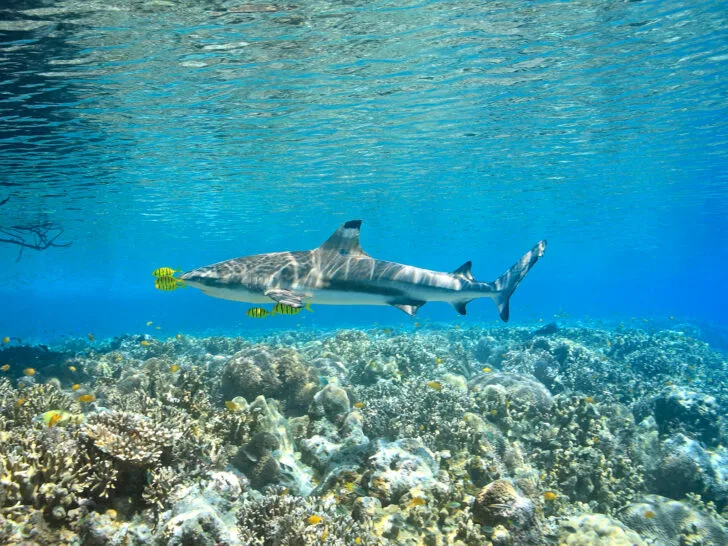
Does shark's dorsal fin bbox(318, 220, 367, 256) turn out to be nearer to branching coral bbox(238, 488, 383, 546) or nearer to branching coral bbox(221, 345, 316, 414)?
branching coral bbox(221, 345, 316, 414)

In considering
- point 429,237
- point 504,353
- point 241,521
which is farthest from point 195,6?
point 429,237

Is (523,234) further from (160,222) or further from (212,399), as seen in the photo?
(212,399)

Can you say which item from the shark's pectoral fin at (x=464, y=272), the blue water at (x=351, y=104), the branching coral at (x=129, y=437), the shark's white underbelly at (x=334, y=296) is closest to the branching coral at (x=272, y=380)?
the shark's white underbelly at (x=334, y=296)

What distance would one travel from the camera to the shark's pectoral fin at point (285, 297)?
21.2 ft

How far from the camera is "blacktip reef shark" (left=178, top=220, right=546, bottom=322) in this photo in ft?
23.3

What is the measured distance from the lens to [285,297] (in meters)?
6.70

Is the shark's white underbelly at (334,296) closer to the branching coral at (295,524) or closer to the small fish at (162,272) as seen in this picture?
the small fish at (162,272)

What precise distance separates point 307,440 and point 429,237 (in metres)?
60.6

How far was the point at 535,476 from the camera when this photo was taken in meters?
7.24

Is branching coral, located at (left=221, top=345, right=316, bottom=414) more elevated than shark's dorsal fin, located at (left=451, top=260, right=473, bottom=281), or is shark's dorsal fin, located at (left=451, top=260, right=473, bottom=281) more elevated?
shark's dorsal fin, located at (left=451, top=260, right=473, bottom=281)

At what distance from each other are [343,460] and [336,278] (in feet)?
9.71

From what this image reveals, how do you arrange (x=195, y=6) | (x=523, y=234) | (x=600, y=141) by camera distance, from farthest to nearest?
(x=523, y=234) → (x=600, y=141) → (x=195, y=6)

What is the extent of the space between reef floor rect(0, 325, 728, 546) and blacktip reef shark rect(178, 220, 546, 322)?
5.98ft

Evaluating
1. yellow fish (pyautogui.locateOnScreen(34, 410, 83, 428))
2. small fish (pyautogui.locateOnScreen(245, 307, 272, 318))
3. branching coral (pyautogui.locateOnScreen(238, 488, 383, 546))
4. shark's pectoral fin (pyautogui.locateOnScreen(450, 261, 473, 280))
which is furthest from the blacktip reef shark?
branching coral (pyautogui.locateOnScreen(238, 488, 383, 546))
